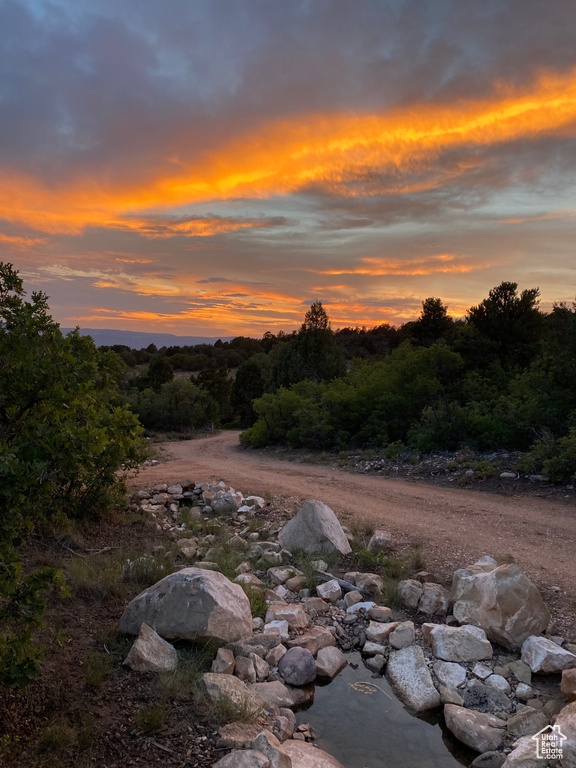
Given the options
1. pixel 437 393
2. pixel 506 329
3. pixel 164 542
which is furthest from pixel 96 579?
pixel 506 329

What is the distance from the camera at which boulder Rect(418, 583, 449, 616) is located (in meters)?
6.03

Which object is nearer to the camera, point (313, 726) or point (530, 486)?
point (313, 726)

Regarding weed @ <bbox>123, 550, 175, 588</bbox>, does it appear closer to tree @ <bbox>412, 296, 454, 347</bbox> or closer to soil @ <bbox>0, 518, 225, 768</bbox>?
soil @ <bbox>0, 518, 225, 768</bbox>

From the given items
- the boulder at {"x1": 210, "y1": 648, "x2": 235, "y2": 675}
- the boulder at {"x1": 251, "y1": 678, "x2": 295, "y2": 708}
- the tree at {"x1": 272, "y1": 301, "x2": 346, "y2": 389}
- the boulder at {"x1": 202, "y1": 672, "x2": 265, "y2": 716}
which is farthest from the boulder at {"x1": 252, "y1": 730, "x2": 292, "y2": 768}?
the tree at {"x1": 272, "y1": 301, "x2": 346, "y2": 389}

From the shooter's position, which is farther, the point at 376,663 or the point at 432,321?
the point at 432,321

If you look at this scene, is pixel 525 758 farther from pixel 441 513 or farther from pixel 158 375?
pixel 158 375

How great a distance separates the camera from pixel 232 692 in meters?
4.32

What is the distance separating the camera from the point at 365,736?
14.7ft

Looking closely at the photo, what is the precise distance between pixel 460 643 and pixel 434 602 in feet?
2.43

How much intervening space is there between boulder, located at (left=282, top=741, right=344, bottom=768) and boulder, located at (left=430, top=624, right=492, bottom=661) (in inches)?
69.1

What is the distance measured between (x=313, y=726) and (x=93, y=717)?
1859 millimetres

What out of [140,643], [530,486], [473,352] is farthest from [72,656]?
[473,352]


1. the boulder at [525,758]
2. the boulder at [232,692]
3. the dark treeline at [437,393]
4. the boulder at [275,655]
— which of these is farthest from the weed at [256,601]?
the dark treeline at [437,393]

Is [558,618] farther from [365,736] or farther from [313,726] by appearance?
[313,726]
